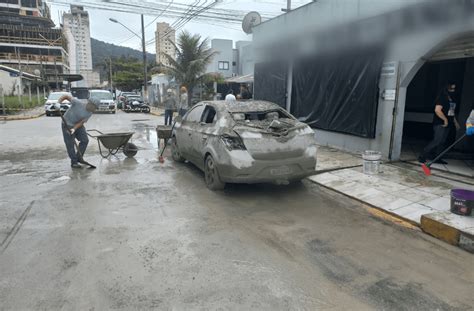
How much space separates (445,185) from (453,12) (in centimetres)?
319

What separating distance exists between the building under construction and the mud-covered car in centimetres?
7868

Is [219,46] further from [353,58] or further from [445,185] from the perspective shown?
[445,185]

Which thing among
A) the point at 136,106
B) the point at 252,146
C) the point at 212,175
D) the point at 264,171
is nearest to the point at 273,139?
the point at 252,146

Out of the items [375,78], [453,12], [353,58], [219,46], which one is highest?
[219,46]

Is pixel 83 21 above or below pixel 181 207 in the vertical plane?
above

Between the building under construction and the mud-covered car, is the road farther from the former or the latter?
the building under construction

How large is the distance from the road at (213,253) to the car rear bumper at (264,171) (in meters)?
0.38

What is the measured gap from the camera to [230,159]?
5.50m

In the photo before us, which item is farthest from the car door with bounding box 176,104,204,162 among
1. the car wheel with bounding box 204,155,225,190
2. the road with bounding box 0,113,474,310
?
the road with bounding box 0,113,474,310

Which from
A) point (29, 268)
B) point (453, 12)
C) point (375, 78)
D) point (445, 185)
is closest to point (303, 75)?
point (375, 78)

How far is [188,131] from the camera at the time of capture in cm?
730

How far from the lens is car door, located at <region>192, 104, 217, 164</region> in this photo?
6289 millimetres

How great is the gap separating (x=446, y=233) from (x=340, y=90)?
5814mm

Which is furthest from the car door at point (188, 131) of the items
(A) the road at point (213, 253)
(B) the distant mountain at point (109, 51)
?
(B) the distant mountain at point (109, 51)
